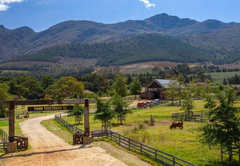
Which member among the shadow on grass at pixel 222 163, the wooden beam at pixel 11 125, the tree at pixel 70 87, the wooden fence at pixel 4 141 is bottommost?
the shadow on grass at pixel 222 163

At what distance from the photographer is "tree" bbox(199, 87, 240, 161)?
64.0 ft

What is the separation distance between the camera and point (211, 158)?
69.9ft

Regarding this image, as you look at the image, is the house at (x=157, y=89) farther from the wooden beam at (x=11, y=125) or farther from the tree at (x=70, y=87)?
the wooden beam at (x=11, y=125)

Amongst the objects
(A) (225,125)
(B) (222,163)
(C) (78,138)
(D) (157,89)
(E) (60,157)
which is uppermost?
(D) (157,89)

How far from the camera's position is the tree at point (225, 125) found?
1950cm

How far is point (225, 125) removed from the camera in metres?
20.1

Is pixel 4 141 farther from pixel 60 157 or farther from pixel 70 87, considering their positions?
pixel 70 87

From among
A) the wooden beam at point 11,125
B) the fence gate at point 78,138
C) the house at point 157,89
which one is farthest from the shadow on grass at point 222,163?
the house at point 157,89

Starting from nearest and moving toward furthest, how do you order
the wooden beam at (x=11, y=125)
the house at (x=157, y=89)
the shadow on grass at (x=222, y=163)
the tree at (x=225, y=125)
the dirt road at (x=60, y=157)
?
the dirt road at (x=60, y=157)
the tree at (x=225, y=125)
the shadow on grass at (x=222, y=163)
the wooden beam at (x=11, y=125)
the house at (x=157, y=89)

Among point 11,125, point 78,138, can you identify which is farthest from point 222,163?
point 11,125

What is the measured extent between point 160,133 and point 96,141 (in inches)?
324

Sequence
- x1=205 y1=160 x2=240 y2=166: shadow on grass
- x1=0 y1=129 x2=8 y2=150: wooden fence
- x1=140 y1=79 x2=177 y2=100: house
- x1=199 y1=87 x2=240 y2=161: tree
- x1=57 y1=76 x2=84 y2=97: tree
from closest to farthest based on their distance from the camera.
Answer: x1=199 y1=87 x2=240 y2=161: tree → x1=205 y1=160 x2=240 y2=166: shadow on grass → x1=0 y1=129 x2=8 y2=150: wooden fence → x1=140 y1=79 x2=177 y2=100: house → x1=57 y1=76 x2=84 y2=97: tree

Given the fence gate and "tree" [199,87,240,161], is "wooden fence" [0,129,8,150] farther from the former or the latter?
"tree" [199,87,240,161]

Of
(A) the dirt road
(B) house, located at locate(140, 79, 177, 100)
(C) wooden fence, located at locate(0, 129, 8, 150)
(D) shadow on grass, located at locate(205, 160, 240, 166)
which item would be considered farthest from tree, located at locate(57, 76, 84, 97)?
(D) shadow on grass, located at locate(205, 160, 240, 166)
